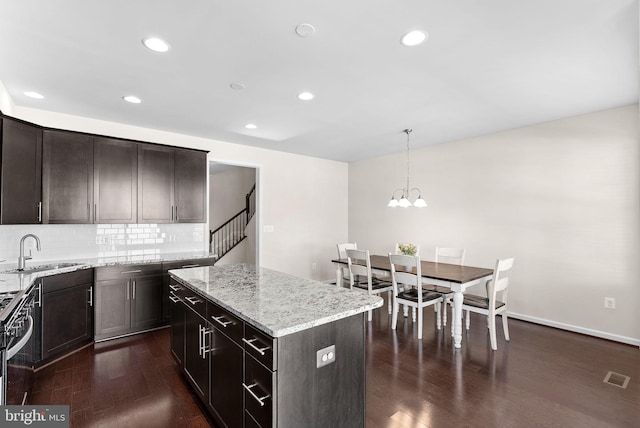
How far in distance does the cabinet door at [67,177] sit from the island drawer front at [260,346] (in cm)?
309

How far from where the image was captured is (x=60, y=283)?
9.92ft

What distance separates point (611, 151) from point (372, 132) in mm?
2808

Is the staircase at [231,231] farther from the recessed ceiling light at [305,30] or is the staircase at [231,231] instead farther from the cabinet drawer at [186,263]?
the recessed ceiling light at [305,30]

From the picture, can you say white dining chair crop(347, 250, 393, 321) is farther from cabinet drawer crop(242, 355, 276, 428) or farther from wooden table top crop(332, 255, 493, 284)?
cabinet drawer crop(242, 355, 276, 428)

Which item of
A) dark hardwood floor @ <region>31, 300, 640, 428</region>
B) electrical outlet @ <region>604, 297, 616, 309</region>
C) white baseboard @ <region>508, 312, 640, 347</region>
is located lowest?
dark hardwood floor @ <region>31, 300, 640, 428</region>

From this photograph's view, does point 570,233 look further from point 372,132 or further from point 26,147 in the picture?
point 26,147

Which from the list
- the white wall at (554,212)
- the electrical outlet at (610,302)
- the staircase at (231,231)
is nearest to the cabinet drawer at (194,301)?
the white wall at (554,212)

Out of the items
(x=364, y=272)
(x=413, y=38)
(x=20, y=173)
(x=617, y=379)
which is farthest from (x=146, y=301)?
(x=617, y=379)

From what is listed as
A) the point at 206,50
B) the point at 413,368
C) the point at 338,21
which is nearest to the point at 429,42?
the point at 338,21

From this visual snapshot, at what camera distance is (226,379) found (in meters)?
1.85

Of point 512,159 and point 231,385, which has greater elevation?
point 512,159

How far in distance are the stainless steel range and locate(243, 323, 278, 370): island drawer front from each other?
4.08ft

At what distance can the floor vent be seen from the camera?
8.52 feet

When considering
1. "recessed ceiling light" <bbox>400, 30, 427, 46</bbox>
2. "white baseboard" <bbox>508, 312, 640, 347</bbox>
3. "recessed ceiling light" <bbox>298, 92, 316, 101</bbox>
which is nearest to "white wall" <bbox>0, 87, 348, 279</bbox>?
"recessed ceiling light" <bbox>298, 92, 316, 101</bbox>
